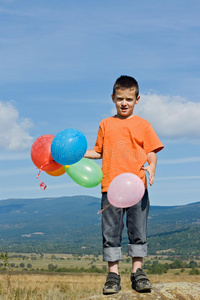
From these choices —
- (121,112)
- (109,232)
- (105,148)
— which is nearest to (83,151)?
(105,148)

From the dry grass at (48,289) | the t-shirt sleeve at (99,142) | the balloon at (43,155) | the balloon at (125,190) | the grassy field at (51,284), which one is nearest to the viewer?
the balloon at (125,190)

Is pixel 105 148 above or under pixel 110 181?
above

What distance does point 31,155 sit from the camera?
8523mm

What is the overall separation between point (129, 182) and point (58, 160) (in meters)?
1.38

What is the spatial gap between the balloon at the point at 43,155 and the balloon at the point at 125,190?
1.51 meters

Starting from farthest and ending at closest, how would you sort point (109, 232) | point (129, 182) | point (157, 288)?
point (157, 288)
point (109, 232)
point (129, 182)

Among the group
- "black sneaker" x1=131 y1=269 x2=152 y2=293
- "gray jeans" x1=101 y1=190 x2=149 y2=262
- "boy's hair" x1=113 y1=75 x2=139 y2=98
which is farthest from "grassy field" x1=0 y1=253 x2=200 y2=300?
"boy's hair" x1=113 y1=75 x2=139 y2=98

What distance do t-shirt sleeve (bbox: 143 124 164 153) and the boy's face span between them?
46cm

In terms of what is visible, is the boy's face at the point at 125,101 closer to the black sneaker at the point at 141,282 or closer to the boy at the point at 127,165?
the boy at the point at 127,165

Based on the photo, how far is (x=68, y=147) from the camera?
766 cm

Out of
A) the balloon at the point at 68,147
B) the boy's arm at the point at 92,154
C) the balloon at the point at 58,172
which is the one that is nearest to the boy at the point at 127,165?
the boy's arm at the point at 92,154

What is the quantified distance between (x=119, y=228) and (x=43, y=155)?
1.90m

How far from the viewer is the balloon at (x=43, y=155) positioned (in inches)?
326

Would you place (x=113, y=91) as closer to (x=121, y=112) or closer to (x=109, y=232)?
(x=121, y=112)
